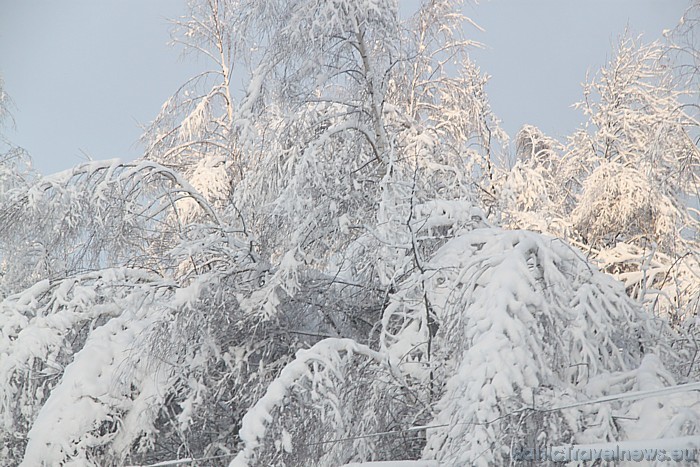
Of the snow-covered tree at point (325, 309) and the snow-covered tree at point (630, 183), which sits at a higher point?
the snow-covered tree at point (630, 183)

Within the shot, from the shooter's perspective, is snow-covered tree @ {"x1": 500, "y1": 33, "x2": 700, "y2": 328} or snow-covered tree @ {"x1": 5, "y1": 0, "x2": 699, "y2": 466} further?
snow-covered tree @ {"x1": 500, "y1": 33, "x2": 700, "y2": 328}

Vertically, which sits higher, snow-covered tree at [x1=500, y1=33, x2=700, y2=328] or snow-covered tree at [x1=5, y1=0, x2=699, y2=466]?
snow-covered tree at [x1=500, y1=33, x2=700, y2=328]

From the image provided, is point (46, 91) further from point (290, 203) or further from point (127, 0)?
point (290, 203)

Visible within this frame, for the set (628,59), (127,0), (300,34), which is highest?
(127,0)

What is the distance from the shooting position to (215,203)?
22.8 feet

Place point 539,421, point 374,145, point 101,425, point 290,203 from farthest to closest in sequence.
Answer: point 374,145, point 290,203, point 101,425, point 539,421

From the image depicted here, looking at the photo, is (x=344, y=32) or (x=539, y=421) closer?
(x=539, y=421)

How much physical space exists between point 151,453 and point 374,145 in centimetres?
220

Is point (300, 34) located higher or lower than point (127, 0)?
lower

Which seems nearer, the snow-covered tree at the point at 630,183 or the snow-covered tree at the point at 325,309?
the snow-covered tree at the point at 325,309

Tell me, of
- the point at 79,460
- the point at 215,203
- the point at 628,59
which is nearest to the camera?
the point at 79,460

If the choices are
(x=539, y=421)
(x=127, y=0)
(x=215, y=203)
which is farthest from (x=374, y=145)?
(x=127, y=0)

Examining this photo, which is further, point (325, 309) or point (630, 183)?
point (630, 183)

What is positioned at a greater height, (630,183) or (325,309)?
(630,183)
